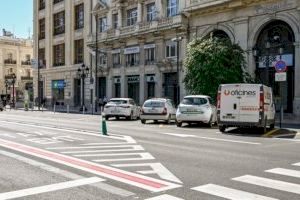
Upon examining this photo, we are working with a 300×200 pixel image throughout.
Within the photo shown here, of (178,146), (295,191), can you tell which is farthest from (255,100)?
(295,191)

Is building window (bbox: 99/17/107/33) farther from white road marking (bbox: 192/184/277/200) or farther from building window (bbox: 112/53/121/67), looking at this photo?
white road marking (bbox: 192/184/277/200)

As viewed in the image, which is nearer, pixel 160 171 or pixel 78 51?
pixel 160 171

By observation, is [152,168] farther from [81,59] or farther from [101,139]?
[81,59]

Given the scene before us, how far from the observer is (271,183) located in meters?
8.13

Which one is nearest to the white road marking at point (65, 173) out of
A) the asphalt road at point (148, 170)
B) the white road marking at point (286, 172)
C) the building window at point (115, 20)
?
the asphalt road at point (148, 170)

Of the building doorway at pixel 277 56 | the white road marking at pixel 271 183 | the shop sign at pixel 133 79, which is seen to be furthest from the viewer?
the shop sign at pixel 133 79

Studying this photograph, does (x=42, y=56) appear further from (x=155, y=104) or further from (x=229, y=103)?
(x=229, y=103)

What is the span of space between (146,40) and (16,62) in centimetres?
5320

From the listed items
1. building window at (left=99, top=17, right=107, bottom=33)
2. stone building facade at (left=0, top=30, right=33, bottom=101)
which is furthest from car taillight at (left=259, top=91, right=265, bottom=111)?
stone building facade at (left=0, top=30, right=33, bottom=101)

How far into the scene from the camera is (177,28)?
42.1 m

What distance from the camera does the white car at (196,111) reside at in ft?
76.8

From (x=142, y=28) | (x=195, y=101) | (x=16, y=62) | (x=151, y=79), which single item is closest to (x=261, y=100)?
(x=195, y=101)

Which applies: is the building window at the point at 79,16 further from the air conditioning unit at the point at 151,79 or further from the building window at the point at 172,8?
the building window at the point at 172,8

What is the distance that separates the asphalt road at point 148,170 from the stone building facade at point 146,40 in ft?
68.3
